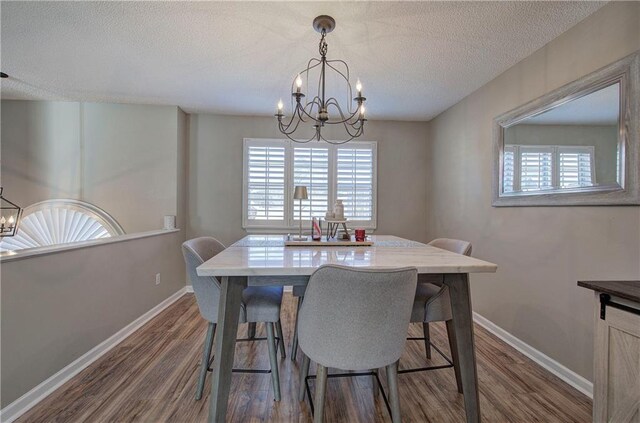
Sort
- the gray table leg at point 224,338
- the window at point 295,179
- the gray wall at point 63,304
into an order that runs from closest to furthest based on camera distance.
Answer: the gray table leg at point 224,338, the gray wall at point 63,304, the window at point 295,179

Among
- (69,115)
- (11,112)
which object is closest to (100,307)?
(69,115)

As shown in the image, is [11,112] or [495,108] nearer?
[495,108]

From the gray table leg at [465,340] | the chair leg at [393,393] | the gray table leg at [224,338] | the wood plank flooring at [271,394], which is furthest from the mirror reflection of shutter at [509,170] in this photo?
the gray table leg at [224,338]

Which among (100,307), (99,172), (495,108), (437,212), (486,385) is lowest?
(486,385)

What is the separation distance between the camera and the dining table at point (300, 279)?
1.37 m

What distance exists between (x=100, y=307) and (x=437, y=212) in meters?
3.83

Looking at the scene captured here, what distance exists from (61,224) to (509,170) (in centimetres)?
511

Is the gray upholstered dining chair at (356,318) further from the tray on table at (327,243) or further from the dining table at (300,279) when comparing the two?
the tray on table at (327,243)

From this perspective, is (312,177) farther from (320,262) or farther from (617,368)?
(617,368)

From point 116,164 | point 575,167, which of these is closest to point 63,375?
point 116,164

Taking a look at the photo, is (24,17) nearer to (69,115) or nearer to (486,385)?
(69,115)

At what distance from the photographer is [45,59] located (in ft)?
8.43

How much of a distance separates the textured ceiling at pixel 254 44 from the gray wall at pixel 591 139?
668 millimetres

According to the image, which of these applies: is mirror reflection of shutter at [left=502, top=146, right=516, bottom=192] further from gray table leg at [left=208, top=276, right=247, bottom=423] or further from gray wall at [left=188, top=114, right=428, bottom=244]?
gray table leg at [left=208, top=276, right=247, bottom=423]
